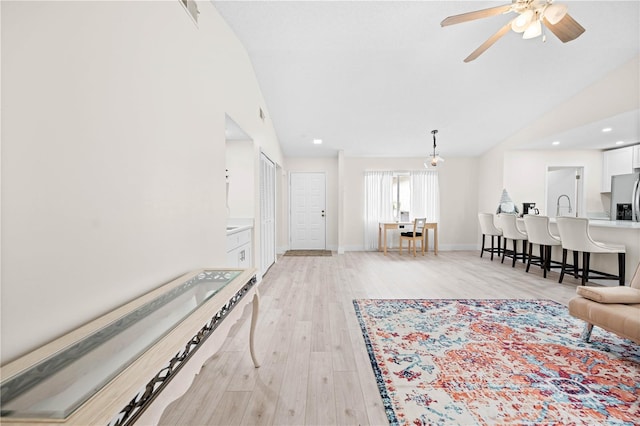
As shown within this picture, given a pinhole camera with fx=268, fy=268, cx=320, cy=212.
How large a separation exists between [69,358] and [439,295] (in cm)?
351

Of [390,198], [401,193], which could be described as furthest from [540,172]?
[390,198]

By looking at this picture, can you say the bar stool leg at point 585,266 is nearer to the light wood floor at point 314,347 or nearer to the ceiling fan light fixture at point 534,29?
the light wood floor at point 314,347

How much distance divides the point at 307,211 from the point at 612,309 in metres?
5.62

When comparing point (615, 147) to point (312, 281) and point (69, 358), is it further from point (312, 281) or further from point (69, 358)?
Answer: point (69, 358)

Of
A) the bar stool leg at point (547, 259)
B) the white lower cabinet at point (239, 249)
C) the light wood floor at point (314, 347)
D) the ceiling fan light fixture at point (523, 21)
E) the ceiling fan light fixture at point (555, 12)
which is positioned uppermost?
the ceiling fan light fixture at point (523, 21)

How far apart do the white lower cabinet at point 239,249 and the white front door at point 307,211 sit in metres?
3.34

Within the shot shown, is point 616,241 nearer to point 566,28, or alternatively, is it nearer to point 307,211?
point 566,28

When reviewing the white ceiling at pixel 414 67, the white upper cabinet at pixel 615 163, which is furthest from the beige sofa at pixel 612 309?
the white upper cabinet at pixel 615 163

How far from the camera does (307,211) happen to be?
6.96m

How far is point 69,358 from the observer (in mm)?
839

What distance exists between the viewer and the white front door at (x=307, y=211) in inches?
273

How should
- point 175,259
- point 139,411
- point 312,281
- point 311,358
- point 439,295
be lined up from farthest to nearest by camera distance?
1. point 312,281
2. point 439,295
3. point 311,358
4. point 175,259
5. point 139,411

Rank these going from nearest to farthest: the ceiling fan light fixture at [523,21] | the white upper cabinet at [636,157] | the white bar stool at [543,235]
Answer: the ceiling fan light fixture at [523,21] < the white bar stool at [543,235] < the white upper cabinet at [636,157]

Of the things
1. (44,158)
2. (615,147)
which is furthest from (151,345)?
(615,147)
